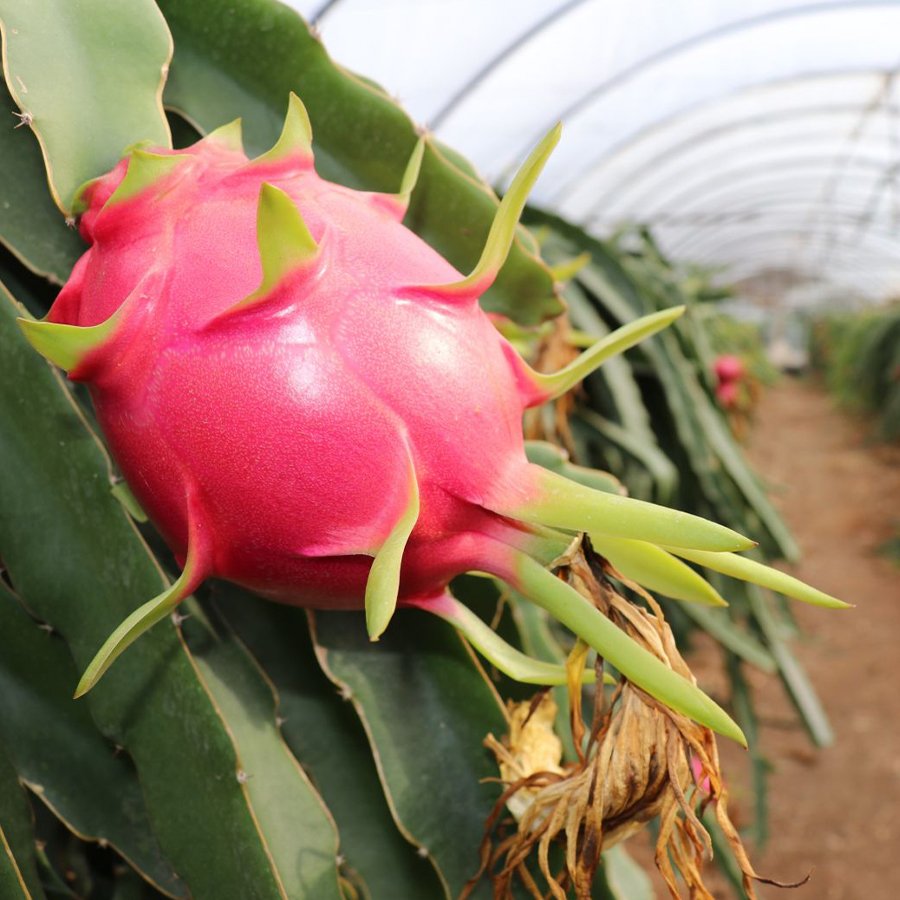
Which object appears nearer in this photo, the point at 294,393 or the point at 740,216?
the point at 294,393

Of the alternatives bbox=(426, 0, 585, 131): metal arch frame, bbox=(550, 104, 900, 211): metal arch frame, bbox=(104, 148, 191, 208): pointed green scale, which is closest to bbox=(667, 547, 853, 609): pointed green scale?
bbox=(104, 148, 191, 208): pointed green scale

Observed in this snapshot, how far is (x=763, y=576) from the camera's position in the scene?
0.33m

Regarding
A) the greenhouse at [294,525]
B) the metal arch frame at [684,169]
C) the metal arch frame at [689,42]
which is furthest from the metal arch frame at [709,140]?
the greenhouse at [294,525]

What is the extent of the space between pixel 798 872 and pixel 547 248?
152cm

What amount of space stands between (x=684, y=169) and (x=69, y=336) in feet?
22.2

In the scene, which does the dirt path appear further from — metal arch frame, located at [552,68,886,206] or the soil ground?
metal arch frame, located at [552,68,886,206]

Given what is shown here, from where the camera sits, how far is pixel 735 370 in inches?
86.7

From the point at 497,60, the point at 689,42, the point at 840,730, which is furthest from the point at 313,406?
the point at 689,42

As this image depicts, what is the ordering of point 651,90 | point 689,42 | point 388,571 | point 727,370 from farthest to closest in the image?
point 651,90
point 689,42
point 727,370
point 388,571

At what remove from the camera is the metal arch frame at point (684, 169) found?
20.7ft

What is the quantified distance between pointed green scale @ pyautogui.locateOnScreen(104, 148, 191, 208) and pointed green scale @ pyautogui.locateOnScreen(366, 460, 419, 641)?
0.51 feet

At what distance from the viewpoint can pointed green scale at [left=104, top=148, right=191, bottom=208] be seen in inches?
14.3

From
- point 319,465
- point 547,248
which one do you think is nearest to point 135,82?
point 319,465

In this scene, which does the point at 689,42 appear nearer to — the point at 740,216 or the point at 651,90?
the point at 651,90
